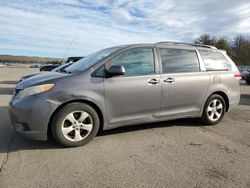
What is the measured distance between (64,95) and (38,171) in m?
1.21

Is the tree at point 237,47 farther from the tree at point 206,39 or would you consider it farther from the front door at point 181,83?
the front door at point 181,83

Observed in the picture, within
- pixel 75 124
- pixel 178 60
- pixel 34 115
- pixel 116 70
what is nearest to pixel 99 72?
pixel 116 70

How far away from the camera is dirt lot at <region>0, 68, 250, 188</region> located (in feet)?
10.8

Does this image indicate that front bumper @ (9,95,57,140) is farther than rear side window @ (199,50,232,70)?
No

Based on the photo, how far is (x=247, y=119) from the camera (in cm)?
659

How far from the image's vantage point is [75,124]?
14.4ft

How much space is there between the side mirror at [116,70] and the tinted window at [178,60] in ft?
3.14

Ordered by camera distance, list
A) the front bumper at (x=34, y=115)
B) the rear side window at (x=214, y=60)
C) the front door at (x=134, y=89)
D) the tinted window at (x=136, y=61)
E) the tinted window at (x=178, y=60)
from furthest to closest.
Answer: the rear side window at (x=214, y=60) < the tinted window at (x=178, y=60) < the tinted window at (x=136, y=61) < the front door at (x=134, y=89) < the front bumper at (x=34, y=115)

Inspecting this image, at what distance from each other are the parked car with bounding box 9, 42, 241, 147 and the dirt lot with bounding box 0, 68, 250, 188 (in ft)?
1.00

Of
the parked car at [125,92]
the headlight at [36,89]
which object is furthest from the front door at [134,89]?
the headlight at [36,89]

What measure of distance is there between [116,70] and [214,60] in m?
2.47

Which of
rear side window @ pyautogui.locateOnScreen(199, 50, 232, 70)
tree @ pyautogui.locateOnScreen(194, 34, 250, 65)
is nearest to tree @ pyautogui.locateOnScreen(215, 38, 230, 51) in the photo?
tree @ pyautogui.locateOnScreen(194, 34, 250, 65)

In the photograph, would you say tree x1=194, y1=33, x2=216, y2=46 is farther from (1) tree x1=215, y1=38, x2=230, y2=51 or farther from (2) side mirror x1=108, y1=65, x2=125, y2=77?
(2) side mirror x1=108, y1=65, x2=125, y2=77

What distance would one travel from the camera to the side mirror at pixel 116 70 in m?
4.49
